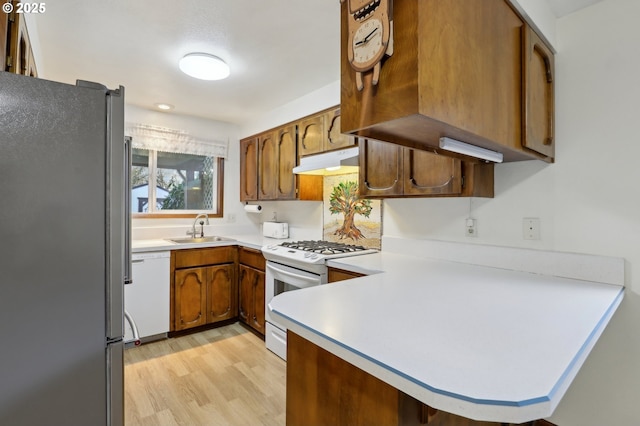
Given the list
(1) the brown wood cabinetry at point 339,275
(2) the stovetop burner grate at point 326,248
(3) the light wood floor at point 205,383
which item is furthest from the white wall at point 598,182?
(3) the light wood floor at point 205,383

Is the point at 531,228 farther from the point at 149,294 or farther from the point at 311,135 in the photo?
the point at 149,294

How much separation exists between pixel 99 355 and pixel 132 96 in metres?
2.61

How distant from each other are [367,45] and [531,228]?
1.40 m

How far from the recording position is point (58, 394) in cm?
106

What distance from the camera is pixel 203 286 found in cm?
305

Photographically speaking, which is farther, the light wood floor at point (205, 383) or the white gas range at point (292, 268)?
the white gas range at point (292, 268)

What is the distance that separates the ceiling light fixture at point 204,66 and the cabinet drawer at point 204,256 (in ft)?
5.24

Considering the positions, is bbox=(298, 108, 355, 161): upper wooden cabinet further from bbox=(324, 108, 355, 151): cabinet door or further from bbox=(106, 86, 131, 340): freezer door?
bbox=(106, 86, 131, 340): freezer door

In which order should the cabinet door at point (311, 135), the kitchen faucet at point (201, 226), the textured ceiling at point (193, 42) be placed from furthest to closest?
the kitchen faucet at point (201, 226), the cabinet door at point (311, 135), the textured ceiling at point (193, 42)

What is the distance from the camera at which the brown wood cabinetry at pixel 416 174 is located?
1671 millimetres

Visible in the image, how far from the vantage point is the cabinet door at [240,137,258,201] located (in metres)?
3.60

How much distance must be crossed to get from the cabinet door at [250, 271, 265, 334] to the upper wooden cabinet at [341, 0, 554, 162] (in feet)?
6.73

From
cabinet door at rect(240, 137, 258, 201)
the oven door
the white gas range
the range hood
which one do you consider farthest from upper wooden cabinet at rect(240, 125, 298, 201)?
the oven door

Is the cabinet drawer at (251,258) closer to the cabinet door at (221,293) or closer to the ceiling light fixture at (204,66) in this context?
the cabinet door at (221,293)
